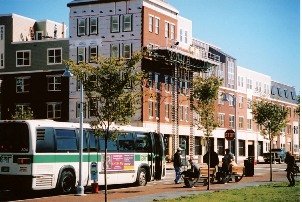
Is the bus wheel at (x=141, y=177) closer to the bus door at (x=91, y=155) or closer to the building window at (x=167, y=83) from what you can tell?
the bus door at (x=91, y=155)

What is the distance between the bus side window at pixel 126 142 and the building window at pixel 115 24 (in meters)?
27.2

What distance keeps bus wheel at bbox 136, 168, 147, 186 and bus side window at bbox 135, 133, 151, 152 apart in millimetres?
946

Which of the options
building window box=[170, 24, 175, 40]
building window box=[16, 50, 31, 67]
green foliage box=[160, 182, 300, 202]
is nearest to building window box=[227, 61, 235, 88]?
building window box=[170, 24, 175, 40]

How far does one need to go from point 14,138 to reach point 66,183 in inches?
109

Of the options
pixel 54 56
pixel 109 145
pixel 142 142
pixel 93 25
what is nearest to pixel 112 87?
pixel 109 145

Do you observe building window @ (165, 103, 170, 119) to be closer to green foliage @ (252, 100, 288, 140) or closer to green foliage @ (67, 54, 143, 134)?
green foliage @ (252, 100, 288, 140)

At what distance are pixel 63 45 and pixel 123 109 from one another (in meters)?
38.4

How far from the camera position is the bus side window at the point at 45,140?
19.7 m

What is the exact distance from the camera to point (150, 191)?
21.4 meters

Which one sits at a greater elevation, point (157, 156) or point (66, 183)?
point (157, 156)

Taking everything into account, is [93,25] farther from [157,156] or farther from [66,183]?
[66,183]

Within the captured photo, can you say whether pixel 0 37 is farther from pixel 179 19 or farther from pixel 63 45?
pixel 179 19

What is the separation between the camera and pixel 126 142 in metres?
24.1

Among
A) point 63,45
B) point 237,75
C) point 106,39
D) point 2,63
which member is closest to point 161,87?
point 106,39
